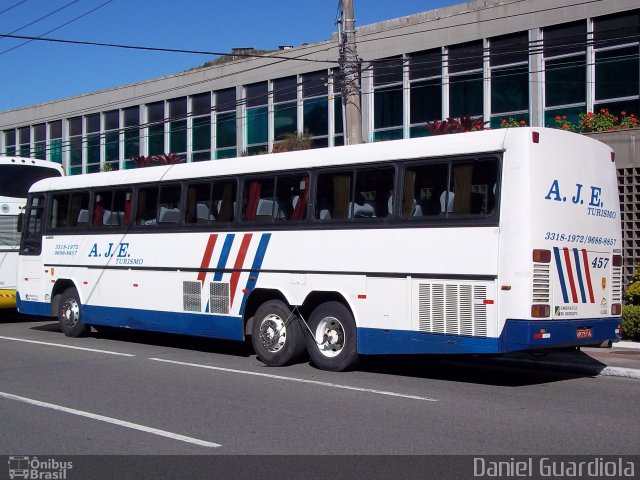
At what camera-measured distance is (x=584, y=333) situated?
1096 centimetres

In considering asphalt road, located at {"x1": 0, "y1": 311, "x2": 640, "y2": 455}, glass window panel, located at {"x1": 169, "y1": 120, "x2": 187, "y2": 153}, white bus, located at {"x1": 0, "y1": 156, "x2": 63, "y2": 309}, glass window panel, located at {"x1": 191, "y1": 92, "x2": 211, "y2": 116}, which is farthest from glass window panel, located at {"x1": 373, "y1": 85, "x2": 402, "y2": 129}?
asphalt road, located at {"x1": 0, "y1": 311, "x2": 640, "y2": 455}

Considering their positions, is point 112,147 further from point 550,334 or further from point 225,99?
point 550,334

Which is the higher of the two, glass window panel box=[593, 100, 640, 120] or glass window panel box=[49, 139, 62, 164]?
glass window panel box=[49, 139, 62, 164]

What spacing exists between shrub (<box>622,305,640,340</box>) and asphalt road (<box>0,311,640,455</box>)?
3.45m

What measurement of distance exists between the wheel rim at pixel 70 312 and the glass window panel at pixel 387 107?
1396 centimetres

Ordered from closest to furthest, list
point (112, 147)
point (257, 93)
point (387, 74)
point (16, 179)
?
point (16, 179)
point (387, 74)
point (257, 93)
point (112, 147)

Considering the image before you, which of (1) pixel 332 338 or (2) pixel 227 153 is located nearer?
(1) pixel 332 338

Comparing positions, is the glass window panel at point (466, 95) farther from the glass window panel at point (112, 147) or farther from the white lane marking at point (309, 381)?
→ the glass window panel at point (112, 147)

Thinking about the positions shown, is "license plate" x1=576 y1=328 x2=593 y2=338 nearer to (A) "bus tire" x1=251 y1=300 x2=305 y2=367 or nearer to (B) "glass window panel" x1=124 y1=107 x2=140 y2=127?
(A) "bus tire" x1=251 y1=300 x2=305 y2=367

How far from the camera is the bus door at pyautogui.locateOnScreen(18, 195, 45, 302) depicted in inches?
718

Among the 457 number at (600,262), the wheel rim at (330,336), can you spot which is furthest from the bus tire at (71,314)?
the 457 number at (600,262)

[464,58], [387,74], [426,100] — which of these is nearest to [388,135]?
[426,100]

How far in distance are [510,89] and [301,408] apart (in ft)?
58.1
